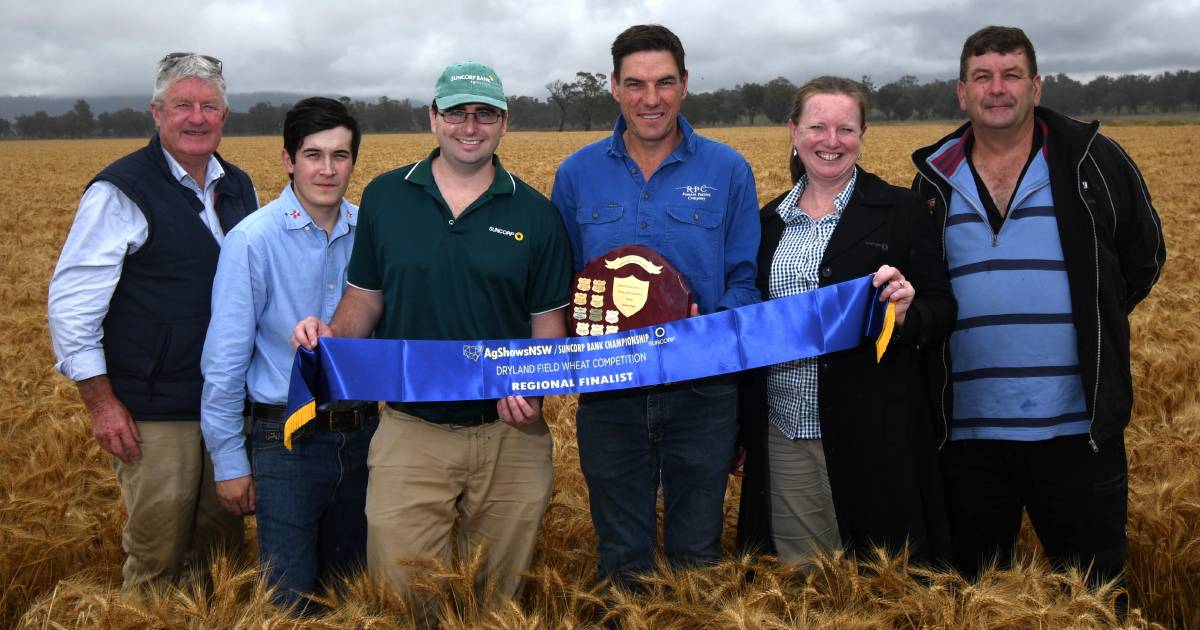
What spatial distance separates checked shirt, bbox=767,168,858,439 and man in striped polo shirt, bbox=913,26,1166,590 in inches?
19.8

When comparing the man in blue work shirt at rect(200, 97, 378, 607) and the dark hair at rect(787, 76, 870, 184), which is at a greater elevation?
the dark hair at rect(787, 76, 870, 184)

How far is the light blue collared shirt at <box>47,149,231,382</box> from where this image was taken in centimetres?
325

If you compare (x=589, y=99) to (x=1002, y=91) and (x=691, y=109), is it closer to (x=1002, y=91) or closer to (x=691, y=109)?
(x=691, y=109)

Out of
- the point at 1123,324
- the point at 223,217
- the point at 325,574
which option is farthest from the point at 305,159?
the point at 1123,324

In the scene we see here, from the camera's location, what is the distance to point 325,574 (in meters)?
3.59

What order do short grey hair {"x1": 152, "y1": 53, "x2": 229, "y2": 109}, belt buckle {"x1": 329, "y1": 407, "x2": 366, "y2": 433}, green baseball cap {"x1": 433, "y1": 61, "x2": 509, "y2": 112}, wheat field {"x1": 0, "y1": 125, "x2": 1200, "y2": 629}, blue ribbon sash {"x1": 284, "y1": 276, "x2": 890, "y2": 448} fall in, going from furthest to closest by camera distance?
short grey hair {"x1": 152, "y1": 53, "x2": 229, "y2": 109}
belt buckle {"x1": 329, "y1": 407, "x2": 366, "y2": 433}
blue ribbon sash {"x1": 284, "y1": 276, "x2": 890, "y2": 448}
green baseball cap {"x1": 433, "y1": 61, "x2": 509, "y2": 112}
wheat field {"x1": 0, "y1": 125, "x2": 1200, "y2": 629}

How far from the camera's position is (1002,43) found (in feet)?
11.2

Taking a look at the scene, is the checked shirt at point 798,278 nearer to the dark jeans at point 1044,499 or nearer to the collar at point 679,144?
the collar at point 679,144

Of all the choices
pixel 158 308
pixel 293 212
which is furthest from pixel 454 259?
pixel 158 308

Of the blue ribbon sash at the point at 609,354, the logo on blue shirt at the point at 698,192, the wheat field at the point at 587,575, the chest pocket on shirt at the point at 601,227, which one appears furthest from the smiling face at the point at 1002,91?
the wheat field at the point at 587,575

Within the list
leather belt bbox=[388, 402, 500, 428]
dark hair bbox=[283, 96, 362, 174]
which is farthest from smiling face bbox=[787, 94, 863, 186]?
dark hair bbox=[283, 96, 362, 174]

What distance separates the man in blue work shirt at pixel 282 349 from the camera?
324cm

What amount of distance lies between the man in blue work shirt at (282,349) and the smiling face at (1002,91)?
101 inches

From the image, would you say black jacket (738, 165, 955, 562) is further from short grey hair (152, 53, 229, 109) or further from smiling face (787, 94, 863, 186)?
short grey hair (152, 53, 229, 109)
